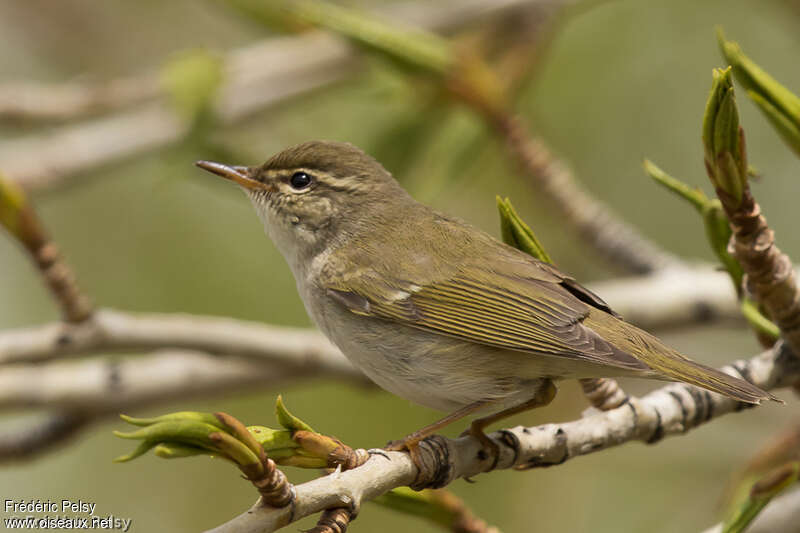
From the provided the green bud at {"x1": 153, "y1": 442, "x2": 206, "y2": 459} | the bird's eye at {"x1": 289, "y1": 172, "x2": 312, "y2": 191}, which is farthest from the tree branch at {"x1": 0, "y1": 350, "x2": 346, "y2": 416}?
the green bud at {"x1": 153, "y1": 442, "x2": 206, "y2": 459}

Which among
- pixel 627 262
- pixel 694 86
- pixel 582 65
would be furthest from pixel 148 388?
pixel 694 86

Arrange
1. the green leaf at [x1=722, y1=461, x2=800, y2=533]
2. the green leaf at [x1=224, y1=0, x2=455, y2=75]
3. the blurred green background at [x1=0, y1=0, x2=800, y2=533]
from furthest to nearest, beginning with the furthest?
the blurred green background at [x1=0, y1=0, x2=800, y2=533] < the green leaf at [x1=224, y1=0, x2=455, y2=75] < the green leaf at [x1=722, y1=461, x2=800, y2=533]

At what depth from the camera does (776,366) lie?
219 centimetres

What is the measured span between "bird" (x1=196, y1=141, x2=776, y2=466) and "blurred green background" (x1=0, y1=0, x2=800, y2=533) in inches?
30.4

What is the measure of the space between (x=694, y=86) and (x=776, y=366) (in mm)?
3792

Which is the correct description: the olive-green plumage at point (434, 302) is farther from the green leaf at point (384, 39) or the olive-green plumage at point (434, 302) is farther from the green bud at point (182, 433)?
the green bud at point (182, 433)

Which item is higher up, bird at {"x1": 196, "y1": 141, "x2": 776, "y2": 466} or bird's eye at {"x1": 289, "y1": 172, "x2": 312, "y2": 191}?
bird's eye at {"x1": 289, "y1": 172, "x2": 312, "y2": 191}

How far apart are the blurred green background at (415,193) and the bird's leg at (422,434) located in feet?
4.94

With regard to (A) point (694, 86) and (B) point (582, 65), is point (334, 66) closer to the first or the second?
(B) point (582, 65)

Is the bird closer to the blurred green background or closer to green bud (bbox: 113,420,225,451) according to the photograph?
green bud (bbox: 113,420,225,451)

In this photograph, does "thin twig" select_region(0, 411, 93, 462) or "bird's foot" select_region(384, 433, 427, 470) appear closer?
"bird's foot" select_region(384, 433, 427, 470)

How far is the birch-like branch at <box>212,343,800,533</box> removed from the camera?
164 cm

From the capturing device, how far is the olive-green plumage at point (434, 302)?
7.67ft

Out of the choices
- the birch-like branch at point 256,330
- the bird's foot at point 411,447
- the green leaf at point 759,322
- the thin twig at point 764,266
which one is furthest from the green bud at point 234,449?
the birch-like branch at point 256,330
